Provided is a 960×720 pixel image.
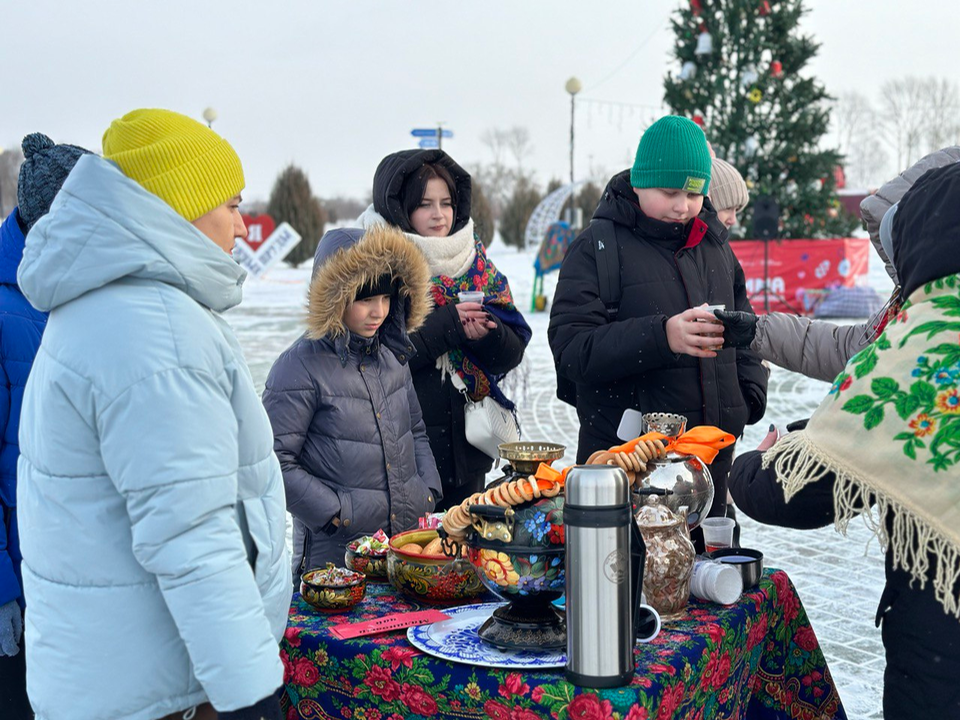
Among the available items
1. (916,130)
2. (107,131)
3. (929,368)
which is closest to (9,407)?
(107,131)

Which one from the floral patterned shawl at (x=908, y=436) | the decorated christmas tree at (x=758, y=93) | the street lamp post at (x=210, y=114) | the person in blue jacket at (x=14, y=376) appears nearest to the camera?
the floral patterned shawl at (x=908, y=436)

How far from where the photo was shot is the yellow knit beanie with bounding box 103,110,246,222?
184 centimetres

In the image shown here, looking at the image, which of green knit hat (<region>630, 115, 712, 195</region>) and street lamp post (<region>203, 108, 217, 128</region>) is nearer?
green knit hat (<region>630, 115, 712, 195</region>)

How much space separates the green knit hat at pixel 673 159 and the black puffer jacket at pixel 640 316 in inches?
5.2

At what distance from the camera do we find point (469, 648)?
2025 mm

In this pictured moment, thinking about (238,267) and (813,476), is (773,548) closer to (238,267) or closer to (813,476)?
Answer: (813,476)

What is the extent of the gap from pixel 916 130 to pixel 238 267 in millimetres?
64465

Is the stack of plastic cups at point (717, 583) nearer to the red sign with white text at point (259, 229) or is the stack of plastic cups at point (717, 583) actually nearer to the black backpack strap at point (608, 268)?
the black backpack strap at point (608, 268)

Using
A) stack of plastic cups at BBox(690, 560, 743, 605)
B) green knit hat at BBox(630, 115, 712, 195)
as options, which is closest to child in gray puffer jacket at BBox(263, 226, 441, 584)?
green knit hat at BBox(630, 115, 712, 195)

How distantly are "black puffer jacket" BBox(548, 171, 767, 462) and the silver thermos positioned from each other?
57.5 inches

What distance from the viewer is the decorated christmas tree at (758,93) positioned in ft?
47.1

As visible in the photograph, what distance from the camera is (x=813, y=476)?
6.14ft

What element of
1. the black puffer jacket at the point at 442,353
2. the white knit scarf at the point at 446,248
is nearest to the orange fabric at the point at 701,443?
the black puffer jacket at the point at 442,353

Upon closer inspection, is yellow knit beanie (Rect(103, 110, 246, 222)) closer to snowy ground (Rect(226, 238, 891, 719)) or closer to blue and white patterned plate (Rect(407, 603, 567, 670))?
blue and white patterned plate (Rect(407, 603, 567, 670))
